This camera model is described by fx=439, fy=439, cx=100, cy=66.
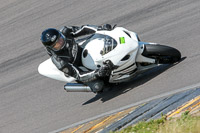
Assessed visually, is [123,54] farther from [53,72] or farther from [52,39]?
[53,72]

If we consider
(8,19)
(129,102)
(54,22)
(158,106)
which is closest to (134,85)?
(129,102)

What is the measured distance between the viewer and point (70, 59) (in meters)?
9.31

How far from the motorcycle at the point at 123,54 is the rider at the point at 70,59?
16 cm

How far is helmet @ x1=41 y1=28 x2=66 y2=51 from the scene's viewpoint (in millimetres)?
8836

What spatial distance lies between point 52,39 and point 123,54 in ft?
4.81

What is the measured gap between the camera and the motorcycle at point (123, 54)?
8.91 meters

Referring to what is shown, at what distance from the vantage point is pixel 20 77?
1208cm

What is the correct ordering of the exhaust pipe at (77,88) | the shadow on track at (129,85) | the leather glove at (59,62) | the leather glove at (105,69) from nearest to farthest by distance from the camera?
the leather glove at (105,69) → the leather glove at (59,62) → the shadow on track at (129,85) → the exhaust pipe at (77,88)

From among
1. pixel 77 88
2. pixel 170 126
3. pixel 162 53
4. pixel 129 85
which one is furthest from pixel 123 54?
pixel 170 126

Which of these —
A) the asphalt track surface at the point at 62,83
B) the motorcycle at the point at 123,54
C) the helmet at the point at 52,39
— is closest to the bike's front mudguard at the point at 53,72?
the motorcycle at the point at 123,54

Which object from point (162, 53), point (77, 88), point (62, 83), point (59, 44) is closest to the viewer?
point (162, 53)

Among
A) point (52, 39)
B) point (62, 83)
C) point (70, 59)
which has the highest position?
point (52, 39)

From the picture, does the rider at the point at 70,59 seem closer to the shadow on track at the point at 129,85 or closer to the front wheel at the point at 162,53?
the shadow on track at the point at 129,85

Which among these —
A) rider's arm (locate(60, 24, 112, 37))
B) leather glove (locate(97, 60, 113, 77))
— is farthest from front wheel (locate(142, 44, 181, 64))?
rider's arm (locate(60, 24, 112, 37))
